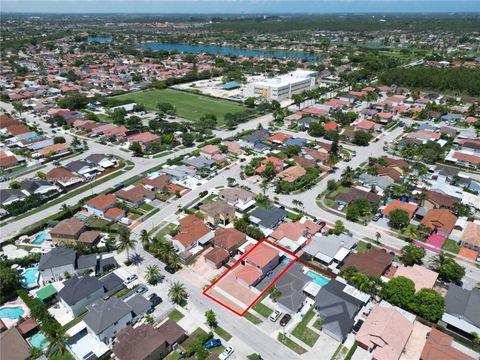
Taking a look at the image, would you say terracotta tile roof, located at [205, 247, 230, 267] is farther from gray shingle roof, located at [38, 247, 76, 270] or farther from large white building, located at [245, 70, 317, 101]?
large white building, located at [245, 70, 317, 101]

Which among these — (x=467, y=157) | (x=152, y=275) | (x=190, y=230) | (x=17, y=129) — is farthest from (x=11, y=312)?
(x=467, y=157)

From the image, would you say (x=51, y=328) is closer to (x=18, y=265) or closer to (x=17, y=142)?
(x=18, y=265)

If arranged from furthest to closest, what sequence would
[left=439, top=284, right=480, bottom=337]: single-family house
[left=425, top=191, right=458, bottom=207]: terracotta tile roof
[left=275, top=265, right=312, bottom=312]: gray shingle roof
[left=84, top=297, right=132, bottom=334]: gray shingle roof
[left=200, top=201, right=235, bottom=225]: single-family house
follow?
[left=425, top=191, right=458, bottom=207]: terracotta tile roof
[left=200, top=201, right=235, bottom=225]: single-family house
[left=275, top=265, right=312, bottom=312]: gray shingle roof
[left=439, top=284, right=480, bottom=337]: single-family house
[left=84, top=297, right=132, bottom=334]: gray shingle roof

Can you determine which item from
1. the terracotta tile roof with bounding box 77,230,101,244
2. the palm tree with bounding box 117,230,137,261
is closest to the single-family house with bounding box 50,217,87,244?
the terracotta tile roof with bounding box 77,230,101,244

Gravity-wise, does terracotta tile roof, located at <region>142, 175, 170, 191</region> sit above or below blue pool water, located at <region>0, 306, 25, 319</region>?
above

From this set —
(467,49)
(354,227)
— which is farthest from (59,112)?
(467,49)

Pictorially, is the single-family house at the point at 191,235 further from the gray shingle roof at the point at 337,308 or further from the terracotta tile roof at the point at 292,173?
the terracotta tile roof at the point at 292,173
